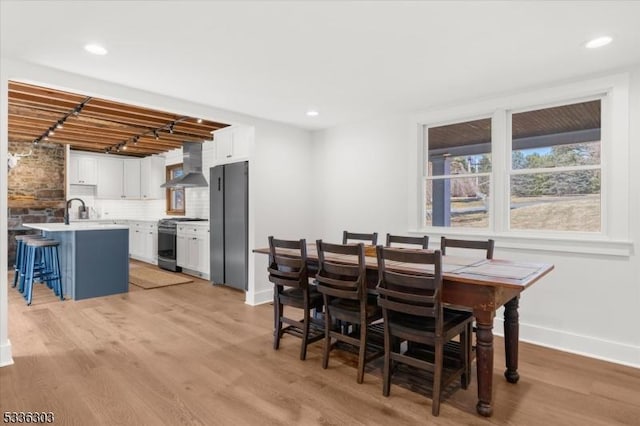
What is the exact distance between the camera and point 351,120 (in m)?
4.78

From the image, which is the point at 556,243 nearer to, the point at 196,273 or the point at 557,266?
the point at 557,266

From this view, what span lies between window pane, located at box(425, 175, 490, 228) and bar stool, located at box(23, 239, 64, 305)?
4.78 m

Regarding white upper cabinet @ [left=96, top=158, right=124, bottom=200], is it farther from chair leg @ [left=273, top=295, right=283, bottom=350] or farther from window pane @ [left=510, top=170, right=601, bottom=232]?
window pane @ [left=510, top=170, right=601, bottom=232]

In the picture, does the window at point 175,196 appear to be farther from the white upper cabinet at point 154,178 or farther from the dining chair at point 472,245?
the dining chair at point 472,245

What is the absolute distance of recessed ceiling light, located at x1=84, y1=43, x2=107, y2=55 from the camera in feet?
8.46

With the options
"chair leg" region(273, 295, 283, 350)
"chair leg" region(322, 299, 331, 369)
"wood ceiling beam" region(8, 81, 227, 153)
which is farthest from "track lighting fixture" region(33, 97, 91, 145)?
"chair leg" region(322, 299, 331, 369)

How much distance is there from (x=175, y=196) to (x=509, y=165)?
21.8 ft

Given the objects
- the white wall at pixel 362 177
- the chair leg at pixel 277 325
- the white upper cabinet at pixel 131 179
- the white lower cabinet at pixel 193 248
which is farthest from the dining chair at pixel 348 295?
the white upper cabinet at pixel 131 179

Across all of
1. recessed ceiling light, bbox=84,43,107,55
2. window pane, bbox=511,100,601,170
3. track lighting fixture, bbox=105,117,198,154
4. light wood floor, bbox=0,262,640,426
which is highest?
track lighting fixture, bbox=105,117,198,154

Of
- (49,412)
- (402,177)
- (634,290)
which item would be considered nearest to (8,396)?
(49,412)

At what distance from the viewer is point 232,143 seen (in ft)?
17.3

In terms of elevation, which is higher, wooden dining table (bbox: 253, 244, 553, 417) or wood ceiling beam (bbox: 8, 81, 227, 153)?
wood ceiling beam (bbox: 8, 81, 227, 153)

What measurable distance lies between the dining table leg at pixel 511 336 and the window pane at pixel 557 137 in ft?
5.19

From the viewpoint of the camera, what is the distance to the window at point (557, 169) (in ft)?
10.7
